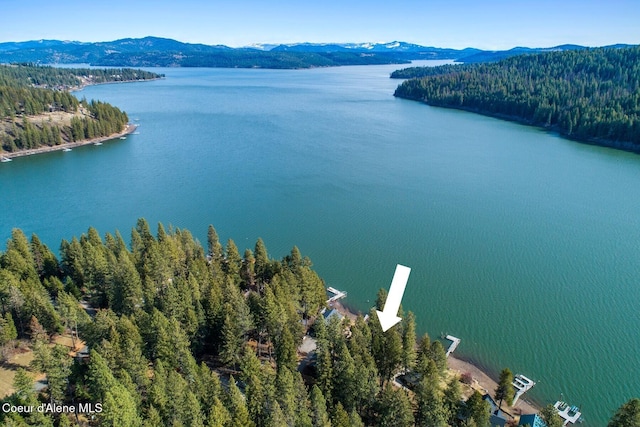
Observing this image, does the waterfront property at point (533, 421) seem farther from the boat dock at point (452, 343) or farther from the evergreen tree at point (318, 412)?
the evergreen tree at point (318, 412)

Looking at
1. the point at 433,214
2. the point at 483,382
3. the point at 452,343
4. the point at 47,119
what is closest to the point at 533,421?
the point at 483,382

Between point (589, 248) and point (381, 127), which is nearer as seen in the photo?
point (589, 248)

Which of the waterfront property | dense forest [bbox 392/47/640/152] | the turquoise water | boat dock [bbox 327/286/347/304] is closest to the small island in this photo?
the turquoise water

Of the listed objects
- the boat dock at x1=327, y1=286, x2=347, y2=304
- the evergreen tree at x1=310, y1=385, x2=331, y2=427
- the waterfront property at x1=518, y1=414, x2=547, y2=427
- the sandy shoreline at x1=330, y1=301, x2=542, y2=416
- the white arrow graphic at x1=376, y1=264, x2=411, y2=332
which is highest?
the white arrow graphic at x1=376, y1=264, x2=411, y2=332

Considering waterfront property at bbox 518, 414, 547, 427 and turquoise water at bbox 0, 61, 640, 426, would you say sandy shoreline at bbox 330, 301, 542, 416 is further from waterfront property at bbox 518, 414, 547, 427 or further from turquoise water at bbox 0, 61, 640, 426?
waterfront property at bbox 518, 414, 547, 427

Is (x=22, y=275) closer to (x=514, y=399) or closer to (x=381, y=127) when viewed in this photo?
(x=514, y=399)

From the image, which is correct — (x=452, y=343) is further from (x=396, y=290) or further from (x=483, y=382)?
(x=396, y=290)

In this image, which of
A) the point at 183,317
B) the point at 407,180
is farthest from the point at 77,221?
the point at 407,180
